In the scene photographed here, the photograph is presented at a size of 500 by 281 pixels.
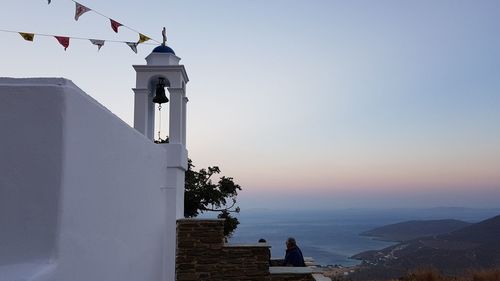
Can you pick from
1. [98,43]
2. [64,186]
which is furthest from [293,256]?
[64,186]

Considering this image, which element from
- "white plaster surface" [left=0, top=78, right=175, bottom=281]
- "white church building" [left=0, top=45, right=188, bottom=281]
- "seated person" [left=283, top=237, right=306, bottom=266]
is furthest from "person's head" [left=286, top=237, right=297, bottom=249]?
"white plaster surface" [left=0, top=78, right=175, bottom=281]

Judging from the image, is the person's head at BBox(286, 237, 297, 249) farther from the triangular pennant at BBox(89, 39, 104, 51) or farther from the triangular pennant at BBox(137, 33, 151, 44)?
the triangular pennant at BBox(89, 39, 104, 51)

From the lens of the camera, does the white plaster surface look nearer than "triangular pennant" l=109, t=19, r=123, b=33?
Yes

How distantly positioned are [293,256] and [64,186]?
6.03 metres

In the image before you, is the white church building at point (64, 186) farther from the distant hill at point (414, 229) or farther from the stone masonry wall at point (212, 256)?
the distant hill at point (414, 229)

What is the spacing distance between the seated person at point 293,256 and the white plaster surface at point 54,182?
4.87 m

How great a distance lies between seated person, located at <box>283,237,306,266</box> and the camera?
8234mm

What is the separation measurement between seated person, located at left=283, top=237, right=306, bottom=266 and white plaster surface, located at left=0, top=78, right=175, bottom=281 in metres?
4.87

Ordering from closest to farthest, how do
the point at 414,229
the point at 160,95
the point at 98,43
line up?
the point at 98,43 < the point at 160,95 < the point at 414,229

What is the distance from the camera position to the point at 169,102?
7.36m

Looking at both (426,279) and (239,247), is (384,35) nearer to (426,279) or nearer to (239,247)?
(426,279)

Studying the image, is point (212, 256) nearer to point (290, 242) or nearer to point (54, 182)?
point (290, 242)

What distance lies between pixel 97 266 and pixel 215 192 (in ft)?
38.7

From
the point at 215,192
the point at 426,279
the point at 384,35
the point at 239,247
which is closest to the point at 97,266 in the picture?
the point at 239,247
